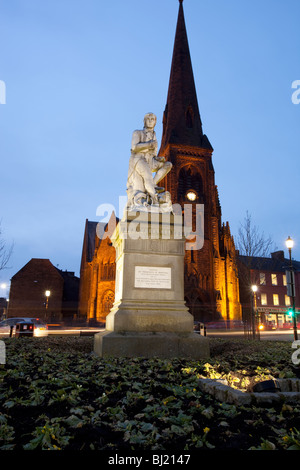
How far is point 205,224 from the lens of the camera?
4619cm

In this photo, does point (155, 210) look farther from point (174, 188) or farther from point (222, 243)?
point (222, 243)

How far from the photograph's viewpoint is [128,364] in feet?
17.2

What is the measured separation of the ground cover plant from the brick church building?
37.1m

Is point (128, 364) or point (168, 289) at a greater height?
point (168, 289)

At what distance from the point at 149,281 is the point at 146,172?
2.62 meters

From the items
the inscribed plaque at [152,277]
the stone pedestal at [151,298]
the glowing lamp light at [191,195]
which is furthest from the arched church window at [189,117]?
the inscribed plaque at [152,277]

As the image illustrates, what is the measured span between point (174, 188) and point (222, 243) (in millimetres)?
10476

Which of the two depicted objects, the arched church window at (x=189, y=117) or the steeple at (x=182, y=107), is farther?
the arched church window at (x=189, y=117)

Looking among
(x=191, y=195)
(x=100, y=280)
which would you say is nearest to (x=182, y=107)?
(x=191, y=195)

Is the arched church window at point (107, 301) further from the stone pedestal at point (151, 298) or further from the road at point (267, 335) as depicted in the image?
the stone pedestal at point (151, 298)

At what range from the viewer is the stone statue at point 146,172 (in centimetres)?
771

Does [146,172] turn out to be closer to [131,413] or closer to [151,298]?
[151,298]

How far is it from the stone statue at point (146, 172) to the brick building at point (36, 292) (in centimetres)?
4618
